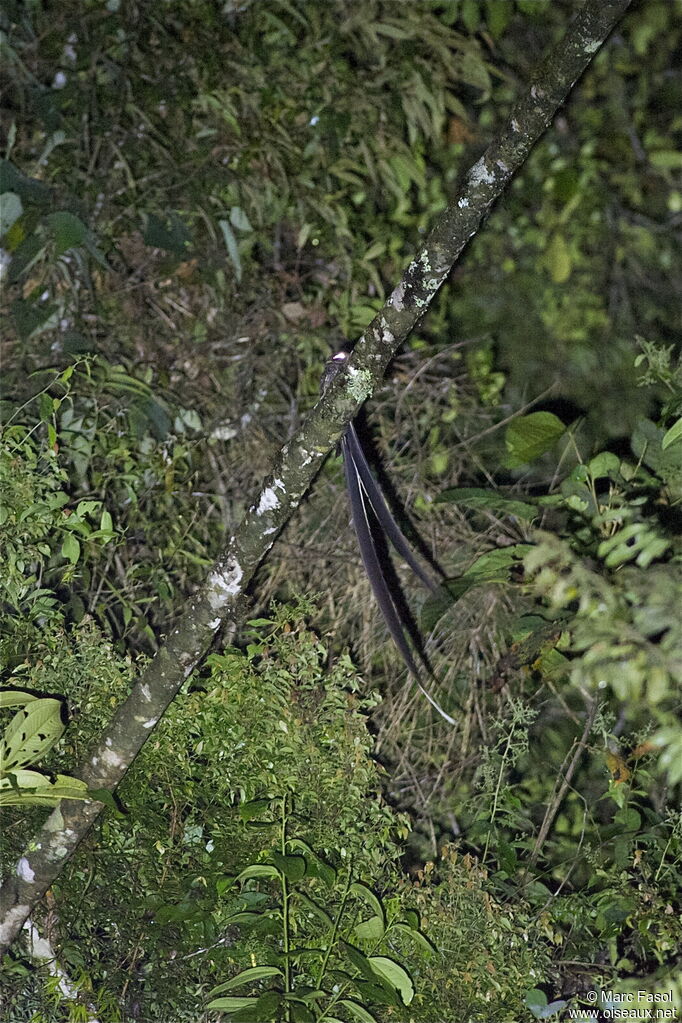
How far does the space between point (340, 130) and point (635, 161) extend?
3.98 feet

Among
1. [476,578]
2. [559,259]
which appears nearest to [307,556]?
[476,578]

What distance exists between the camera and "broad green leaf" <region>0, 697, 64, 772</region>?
1046mm

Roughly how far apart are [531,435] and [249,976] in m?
0.87

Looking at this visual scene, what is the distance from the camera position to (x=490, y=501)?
137 centimetres

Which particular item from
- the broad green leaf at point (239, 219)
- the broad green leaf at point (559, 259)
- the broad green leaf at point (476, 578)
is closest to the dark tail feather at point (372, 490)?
the broad green leaf at point (476, 578)

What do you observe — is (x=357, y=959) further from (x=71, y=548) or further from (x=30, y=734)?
(x=71, y=548)

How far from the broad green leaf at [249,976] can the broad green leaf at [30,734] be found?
1.19 feet

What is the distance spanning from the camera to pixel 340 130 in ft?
5.73

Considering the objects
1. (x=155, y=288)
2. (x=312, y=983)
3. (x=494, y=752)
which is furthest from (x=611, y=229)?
(x=312, y=983)

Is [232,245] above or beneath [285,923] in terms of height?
above

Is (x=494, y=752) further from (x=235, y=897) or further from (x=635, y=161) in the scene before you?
(x=635, y=161)

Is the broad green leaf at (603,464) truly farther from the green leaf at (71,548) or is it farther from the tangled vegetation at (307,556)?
the green leaf at (71,548)

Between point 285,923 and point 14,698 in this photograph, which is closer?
point 285,923

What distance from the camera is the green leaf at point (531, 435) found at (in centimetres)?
135
